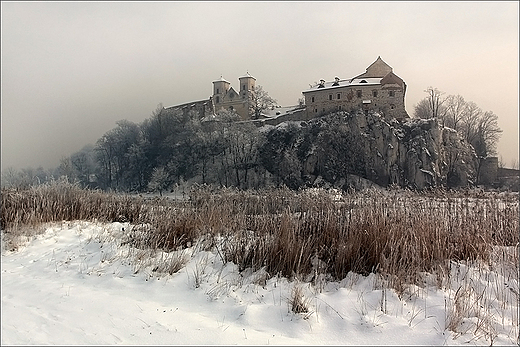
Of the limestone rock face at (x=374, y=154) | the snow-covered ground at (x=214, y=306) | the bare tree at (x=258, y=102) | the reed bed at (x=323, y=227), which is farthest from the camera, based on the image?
the bare tree at (x=258, y=102)

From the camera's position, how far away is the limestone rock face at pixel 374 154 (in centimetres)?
4600

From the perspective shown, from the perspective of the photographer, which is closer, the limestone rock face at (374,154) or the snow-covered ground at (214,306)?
the snow-covered ground at (214,306)

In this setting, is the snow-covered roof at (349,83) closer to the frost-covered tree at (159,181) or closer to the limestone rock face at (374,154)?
the limestone rock face at (374,154)

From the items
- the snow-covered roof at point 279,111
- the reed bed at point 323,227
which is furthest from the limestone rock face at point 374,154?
the reed bed at point 323,227

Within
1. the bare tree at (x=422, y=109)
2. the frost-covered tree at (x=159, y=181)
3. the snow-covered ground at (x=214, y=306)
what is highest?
the bare tree at (x=422, y=109)

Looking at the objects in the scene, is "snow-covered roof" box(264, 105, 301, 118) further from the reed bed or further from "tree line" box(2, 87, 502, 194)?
the reed bed

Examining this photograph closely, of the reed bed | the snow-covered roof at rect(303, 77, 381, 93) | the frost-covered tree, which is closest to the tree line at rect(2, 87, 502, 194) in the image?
the frost-covered tree

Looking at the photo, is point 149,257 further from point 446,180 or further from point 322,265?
point 446,180

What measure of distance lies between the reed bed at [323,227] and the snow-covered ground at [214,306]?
1.18 ft

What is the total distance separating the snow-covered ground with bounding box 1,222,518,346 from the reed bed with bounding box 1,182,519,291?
0.36 metres

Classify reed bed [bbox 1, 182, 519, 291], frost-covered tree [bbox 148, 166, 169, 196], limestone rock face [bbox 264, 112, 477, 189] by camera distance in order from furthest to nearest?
1. frost-covered tree [bbox 148, 166, 169, 196]
2. limestone rock face [bbox 264, 112, 477, 189]
3. reed bed [bbox 1, 182, 519, 291]

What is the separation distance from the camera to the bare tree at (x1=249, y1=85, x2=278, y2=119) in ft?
188

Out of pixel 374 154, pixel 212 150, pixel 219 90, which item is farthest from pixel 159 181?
pixel 374 154

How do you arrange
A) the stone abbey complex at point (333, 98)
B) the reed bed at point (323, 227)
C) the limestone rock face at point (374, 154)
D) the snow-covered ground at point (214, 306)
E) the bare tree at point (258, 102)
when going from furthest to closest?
the bare tree at point (258, 102)
the stone abbey complex at point (333, 98)
the limestone rock face at point (374, 154)
the reed bed at point (323, 227)
the snow-covered ground at point (214, 306)
